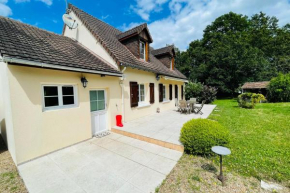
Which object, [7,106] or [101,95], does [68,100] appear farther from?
[7,106]

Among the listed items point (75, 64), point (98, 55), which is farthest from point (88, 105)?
point (98, 55)

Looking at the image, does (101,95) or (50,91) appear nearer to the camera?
(50,91)

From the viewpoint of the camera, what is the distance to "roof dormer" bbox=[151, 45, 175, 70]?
16.1 m

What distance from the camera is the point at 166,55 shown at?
1639 centimetres

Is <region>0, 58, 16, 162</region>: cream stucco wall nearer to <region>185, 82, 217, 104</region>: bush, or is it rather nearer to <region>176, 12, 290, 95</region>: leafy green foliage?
<region>185, 82, 217, 104</region>: bush

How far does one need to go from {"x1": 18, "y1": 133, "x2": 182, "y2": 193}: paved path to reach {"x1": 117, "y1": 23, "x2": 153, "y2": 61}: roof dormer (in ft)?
26.5

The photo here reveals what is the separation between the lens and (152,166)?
14.3 ft

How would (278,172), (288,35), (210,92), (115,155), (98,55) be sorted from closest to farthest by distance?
(278,172), (115,155), (98,55), (210,92), (288,35)

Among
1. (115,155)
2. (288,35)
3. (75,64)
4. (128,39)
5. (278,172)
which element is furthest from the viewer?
(288,35)

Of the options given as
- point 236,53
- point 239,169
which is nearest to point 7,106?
point 239,169

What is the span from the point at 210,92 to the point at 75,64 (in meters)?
20.6

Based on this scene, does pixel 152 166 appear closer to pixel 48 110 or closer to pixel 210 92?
pixel 48 110

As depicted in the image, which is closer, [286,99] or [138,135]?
[138,135]

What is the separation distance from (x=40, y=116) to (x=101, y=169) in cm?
337
